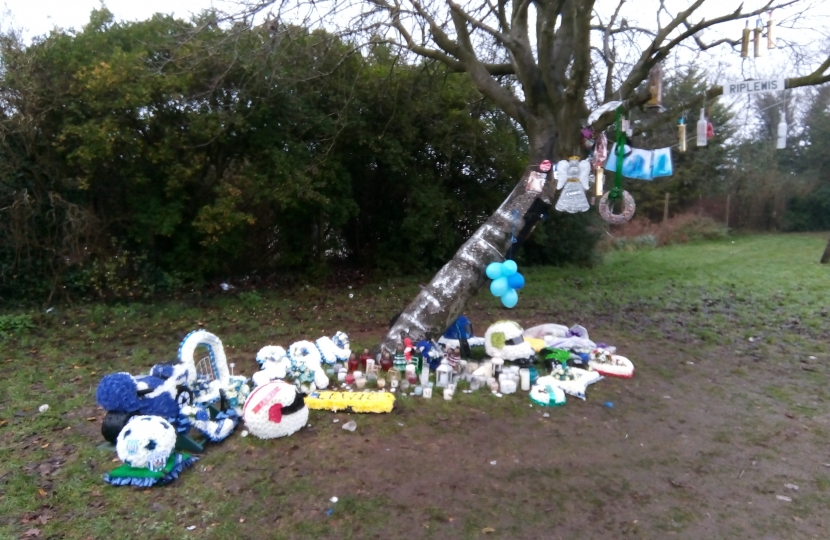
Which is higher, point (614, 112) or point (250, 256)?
point (614, 112)

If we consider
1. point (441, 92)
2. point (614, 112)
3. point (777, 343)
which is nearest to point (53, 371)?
point (614, 112)

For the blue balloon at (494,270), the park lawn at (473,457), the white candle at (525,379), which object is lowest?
the park lawn at (473,457)

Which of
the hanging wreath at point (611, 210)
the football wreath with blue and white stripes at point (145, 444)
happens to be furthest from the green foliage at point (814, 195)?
the football wreath with blue and white stripes at point (145, 444)

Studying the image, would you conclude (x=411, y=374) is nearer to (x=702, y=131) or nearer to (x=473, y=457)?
(x=473, y=457)

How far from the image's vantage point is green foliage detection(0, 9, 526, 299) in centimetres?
855

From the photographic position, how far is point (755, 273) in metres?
13.7

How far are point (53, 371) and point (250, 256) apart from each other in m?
5.15

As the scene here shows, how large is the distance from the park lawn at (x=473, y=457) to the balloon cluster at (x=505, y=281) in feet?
3.40

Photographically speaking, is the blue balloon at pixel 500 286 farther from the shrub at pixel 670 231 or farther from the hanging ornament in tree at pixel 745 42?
the shrub at pixel 670 231

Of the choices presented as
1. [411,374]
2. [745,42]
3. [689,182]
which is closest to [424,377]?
[411,374]

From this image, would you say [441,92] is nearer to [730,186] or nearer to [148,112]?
[148,112]

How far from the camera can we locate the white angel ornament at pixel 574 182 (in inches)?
239

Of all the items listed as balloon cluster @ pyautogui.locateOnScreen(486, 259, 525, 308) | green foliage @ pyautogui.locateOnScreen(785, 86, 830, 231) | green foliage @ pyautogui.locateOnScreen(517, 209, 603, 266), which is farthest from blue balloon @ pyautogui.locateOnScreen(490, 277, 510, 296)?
green foliage @ pyautogui.locateOnScreen(785, 86, 830, 231)

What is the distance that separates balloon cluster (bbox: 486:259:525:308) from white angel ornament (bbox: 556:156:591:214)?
0.85 m
